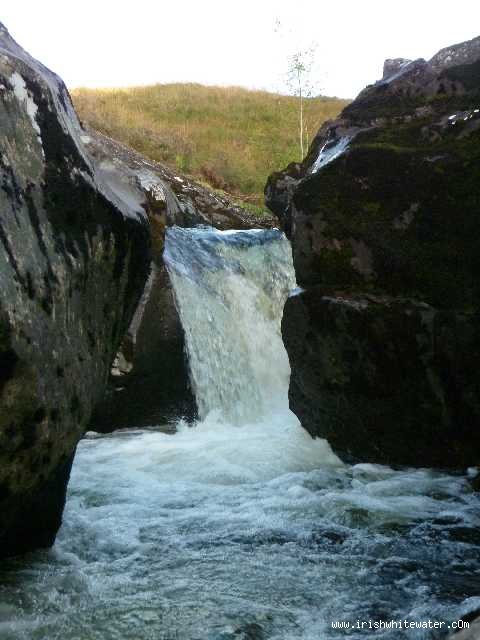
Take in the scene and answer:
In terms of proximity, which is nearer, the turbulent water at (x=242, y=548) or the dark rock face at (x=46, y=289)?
the dark rock face at (x=46, y=289)

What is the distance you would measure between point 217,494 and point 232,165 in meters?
24.5

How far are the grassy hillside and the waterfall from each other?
12.5m

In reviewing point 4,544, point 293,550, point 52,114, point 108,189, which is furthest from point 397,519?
point 52,114

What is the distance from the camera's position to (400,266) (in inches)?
245

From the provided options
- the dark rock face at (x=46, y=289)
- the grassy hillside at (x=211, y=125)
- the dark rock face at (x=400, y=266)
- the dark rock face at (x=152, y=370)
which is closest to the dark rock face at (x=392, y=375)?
the dark rock face at (x=400, y=266)

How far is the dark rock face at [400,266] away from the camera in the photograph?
19.4 ft

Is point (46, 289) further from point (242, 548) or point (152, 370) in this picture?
point (152, 370)

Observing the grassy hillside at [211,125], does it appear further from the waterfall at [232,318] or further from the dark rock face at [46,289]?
the dark rock face at [46,289]

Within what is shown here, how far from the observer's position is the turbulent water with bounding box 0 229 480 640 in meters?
3.36

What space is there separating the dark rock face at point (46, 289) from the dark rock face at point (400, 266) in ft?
9.07

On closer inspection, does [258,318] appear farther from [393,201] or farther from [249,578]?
[249,578]

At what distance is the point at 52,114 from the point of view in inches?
151

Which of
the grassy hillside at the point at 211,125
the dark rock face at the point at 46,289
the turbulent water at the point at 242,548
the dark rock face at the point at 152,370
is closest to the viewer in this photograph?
the dark rock face at the point at 46,289

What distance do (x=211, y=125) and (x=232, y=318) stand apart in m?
27.1
